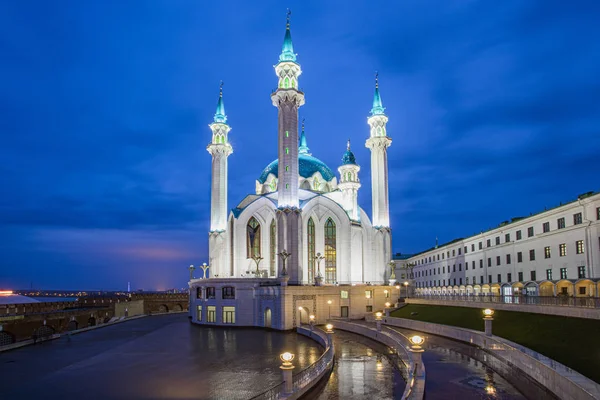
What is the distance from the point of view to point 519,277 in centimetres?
5131

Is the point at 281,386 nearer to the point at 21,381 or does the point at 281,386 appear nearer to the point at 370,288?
the point at 21,381

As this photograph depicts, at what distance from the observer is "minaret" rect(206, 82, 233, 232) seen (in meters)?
67.4

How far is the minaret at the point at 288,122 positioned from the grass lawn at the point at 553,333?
23431 mm

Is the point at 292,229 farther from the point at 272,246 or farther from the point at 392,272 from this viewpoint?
the point at 392,272

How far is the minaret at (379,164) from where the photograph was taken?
6694cm

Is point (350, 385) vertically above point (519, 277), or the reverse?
point (519, 277)

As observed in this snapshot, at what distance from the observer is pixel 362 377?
23.0m

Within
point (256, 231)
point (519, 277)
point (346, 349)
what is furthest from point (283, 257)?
point (519, 277)

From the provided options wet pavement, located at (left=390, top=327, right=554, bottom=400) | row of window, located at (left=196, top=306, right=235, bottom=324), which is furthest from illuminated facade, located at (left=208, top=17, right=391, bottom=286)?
wet pavement, located at (left=390, top=327, right=554, bottom=400)

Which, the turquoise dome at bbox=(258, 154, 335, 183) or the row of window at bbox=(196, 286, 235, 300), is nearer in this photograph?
the row of window at bbox=(196, 286, 235, 300)

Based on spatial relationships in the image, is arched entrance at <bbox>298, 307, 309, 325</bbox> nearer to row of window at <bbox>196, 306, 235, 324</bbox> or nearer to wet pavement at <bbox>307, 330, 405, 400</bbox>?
row of window at <bbox>196, 306, 235, 324</bbox>

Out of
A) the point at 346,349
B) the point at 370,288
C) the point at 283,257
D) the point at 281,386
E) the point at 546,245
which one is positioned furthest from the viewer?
the point at 370,288

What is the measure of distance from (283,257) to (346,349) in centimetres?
2012

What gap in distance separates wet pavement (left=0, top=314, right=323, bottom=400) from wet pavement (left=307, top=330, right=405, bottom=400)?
2.24 m
